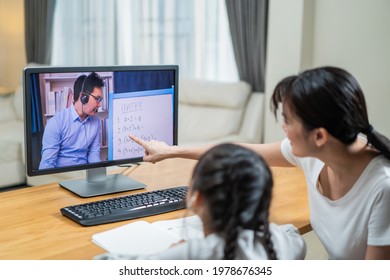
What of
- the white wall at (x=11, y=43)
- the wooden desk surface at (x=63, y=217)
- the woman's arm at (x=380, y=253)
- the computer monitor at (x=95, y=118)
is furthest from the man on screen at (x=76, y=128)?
the white wall at (x=11, y=43)

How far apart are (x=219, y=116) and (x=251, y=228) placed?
2772 millimetres

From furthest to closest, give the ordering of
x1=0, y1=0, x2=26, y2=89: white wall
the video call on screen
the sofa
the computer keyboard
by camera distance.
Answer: x1=0, y1=0, x2=26, y2=89: white wall < the sofa < the video call on screen < the computer keyboard

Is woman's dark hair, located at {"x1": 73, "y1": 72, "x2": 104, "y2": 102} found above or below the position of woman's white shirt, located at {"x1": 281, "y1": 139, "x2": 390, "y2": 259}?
above

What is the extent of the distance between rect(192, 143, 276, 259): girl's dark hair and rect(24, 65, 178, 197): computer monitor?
2.45 ft

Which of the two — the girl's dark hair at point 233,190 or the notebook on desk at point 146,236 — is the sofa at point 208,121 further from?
the girl's dark hair at point 233,190

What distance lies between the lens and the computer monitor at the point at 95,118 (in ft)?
5.23

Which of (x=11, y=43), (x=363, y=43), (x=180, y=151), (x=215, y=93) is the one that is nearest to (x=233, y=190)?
(x=180, y=151)

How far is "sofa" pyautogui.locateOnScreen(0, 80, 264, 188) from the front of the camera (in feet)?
12.0

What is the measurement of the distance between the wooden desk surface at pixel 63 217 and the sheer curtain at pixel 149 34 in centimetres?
212

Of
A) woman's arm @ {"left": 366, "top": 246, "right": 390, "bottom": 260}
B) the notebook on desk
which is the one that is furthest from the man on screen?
woman's arm @ {"left": 366, "top": 246, "right": 390, "bottom": 260}

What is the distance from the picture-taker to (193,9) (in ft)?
13.3

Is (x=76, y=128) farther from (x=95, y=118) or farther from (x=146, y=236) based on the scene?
(x=146, y=236)

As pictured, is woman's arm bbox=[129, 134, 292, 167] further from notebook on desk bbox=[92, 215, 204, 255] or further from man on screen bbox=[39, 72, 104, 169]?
notebook on desk bbox=[92, 215, 204, 255]

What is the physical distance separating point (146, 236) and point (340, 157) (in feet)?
1.76
